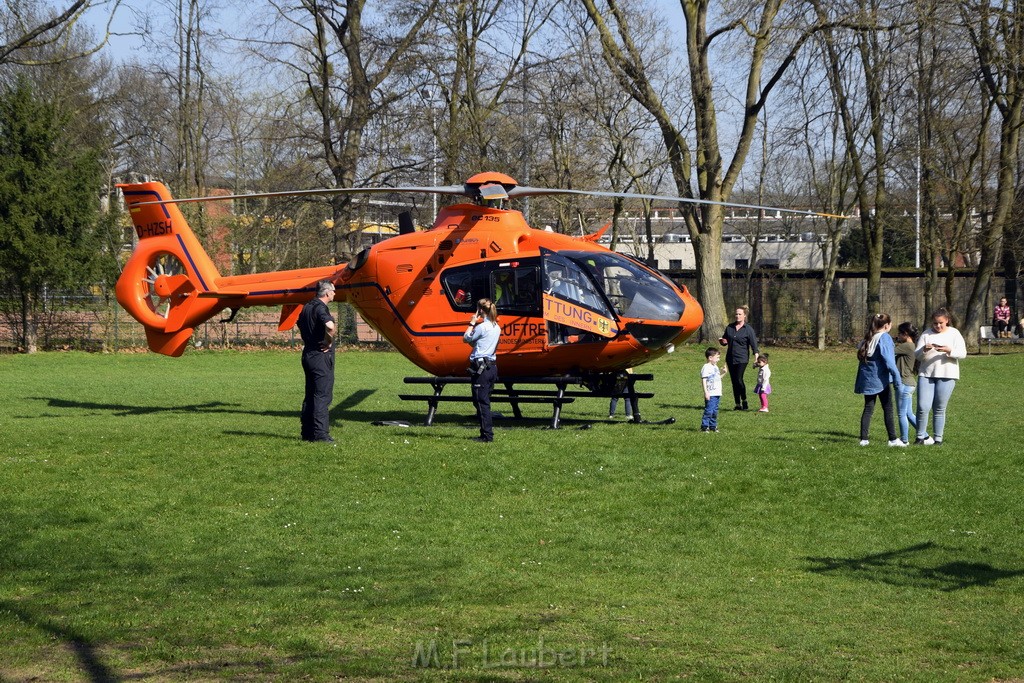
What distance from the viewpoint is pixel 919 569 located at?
9.62 metres

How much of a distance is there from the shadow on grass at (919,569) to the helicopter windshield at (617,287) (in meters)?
6.94

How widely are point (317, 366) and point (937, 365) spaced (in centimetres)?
856

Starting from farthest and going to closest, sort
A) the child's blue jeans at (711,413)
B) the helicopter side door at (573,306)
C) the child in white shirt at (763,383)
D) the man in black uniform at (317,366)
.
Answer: the child in white shirt at (763,383) → the helicopter side door at (573,306) → the child's blue jeans at (711,413) → the man in black uniform at (317,366)

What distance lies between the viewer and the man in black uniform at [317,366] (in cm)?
1483

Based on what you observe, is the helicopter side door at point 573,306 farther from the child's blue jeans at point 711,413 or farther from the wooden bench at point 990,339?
the wooden bench at point 990,339

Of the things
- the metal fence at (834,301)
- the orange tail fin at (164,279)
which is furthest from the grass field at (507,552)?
the metal fence at (834,301)

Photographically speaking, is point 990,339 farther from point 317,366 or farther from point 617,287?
point 317,366

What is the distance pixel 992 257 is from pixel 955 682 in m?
33.0

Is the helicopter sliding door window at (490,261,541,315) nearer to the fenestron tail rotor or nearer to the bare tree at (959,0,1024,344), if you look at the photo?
the fenestron tail rotor

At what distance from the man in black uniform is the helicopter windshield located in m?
3.67

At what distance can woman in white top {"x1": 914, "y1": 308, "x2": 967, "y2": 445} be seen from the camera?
14.8 metres

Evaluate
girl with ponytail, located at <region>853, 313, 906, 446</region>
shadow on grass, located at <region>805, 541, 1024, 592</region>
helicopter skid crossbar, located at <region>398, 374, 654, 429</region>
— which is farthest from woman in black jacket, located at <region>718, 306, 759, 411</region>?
shadow on grass, located at <region>805, 541, 1024, 592</region>

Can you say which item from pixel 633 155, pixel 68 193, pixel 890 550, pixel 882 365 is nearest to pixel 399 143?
pixel 633 155

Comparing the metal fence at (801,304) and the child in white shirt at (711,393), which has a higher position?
the metal fence at (801,304)
